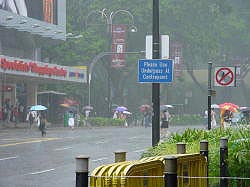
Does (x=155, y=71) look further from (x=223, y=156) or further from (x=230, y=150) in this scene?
(x=223, y=156)

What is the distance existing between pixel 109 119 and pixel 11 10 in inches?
676

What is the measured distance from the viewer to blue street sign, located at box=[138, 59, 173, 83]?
19281mm

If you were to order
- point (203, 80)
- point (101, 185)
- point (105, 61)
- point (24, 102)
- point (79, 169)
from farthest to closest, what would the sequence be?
point (203, 80)
point (105, 61)
point (24, 102)
point (101, 185)
point (79, 169)

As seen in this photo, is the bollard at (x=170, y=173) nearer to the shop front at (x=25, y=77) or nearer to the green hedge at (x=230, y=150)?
the green hedge at (x=230, y=150)

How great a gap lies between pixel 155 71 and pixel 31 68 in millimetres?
39233

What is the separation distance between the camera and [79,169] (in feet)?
24.8

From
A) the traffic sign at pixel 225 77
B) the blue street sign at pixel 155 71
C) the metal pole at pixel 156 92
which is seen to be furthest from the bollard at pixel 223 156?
the traffic sign at pixel 225 77

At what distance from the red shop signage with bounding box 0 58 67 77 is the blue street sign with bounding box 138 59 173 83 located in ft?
112

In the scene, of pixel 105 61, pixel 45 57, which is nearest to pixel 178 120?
pixel 105 61

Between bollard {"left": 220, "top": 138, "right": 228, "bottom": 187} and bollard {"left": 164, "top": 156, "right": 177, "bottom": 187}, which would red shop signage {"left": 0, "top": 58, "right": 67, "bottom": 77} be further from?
bollard {"left": 164, "top": 156, "right": 177, "bottom": 187}

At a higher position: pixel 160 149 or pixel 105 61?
pixel 105 61

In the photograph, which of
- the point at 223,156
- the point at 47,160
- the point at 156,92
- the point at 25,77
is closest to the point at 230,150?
the point at 223,156

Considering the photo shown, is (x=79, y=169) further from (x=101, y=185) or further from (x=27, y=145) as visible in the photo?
(x=27, y=145)

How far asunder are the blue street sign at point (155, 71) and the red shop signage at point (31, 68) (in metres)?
34.2
